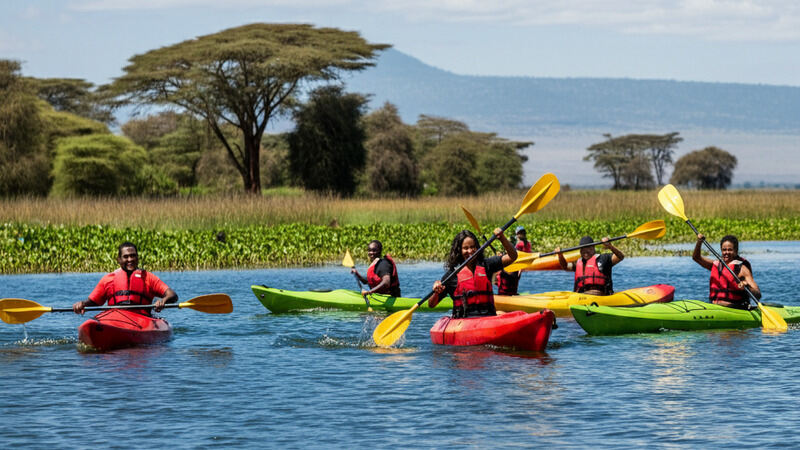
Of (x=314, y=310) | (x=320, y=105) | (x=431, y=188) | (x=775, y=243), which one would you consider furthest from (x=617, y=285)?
(x=431, y=188)

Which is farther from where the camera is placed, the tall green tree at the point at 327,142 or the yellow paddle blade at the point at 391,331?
the tall green tree at the point at 327,142

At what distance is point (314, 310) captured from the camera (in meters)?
15.0

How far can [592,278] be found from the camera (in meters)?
14.0

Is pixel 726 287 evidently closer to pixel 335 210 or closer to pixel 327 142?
pixel 335 210

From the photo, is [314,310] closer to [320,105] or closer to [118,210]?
[118,210]

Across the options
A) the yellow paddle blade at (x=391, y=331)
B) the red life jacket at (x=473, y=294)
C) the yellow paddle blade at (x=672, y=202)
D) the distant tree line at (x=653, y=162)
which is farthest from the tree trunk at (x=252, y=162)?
the distant tree line at (x=653, y=162)

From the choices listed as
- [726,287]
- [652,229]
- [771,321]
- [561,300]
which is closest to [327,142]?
[561,300]

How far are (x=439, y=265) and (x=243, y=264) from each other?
3.78m

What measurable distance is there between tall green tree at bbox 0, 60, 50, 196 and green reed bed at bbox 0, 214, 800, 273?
1497 centimetres

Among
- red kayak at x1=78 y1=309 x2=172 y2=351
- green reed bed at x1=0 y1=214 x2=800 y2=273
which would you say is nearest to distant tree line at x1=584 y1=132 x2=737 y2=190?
green reed bed at x1=0 y1=214 x2=800 y2=273

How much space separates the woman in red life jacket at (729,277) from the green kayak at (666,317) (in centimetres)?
23

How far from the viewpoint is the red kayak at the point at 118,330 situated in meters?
11.3

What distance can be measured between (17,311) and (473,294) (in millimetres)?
4755

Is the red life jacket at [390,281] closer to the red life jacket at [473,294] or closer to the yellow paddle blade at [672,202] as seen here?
the red life jacket at [473,294]
